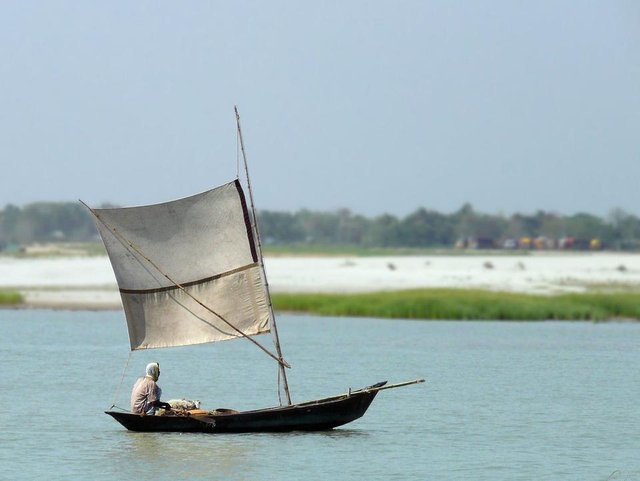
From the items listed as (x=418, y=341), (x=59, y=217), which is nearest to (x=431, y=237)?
(x=59, y=217)

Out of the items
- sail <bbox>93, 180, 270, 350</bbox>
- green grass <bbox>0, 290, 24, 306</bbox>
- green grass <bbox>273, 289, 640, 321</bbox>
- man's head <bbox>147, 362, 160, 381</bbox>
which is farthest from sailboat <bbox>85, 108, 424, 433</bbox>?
green grass <bbox>0, 290, 24, 306</bbox>

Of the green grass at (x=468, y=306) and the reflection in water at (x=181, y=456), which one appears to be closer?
the reflection in water at (x=181, y=456)

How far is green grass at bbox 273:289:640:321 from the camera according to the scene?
6056cm

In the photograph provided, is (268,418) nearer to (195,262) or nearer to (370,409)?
(195,262)

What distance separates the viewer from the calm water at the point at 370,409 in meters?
22.9

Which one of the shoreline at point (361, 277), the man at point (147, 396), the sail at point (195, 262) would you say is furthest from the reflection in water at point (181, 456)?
the shoreline at point (361, 277)

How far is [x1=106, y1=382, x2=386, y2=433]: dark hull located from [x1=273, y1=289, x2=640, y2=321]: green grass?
35.8m

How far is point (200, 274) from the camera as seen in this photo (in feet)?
83.1

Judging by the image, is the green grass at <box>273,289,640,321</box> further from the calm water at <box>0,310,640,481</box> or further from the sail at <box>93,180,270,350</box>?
the sail at <box>93,180,270,350</box>

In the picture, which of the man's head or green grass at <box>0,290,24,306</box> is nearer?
the man's head

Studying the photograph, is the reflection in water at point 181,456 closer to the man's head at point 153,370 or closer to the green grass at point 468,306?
the man's head at point 153,370

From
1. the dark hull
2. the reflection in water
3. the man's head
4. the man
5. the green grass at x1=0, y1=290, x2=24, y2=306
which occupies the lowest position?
the reflection in water

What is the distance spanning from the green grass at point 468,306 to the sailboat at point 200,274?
3593cm

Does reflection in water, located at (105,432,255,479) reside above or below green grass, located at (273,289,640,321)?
below
